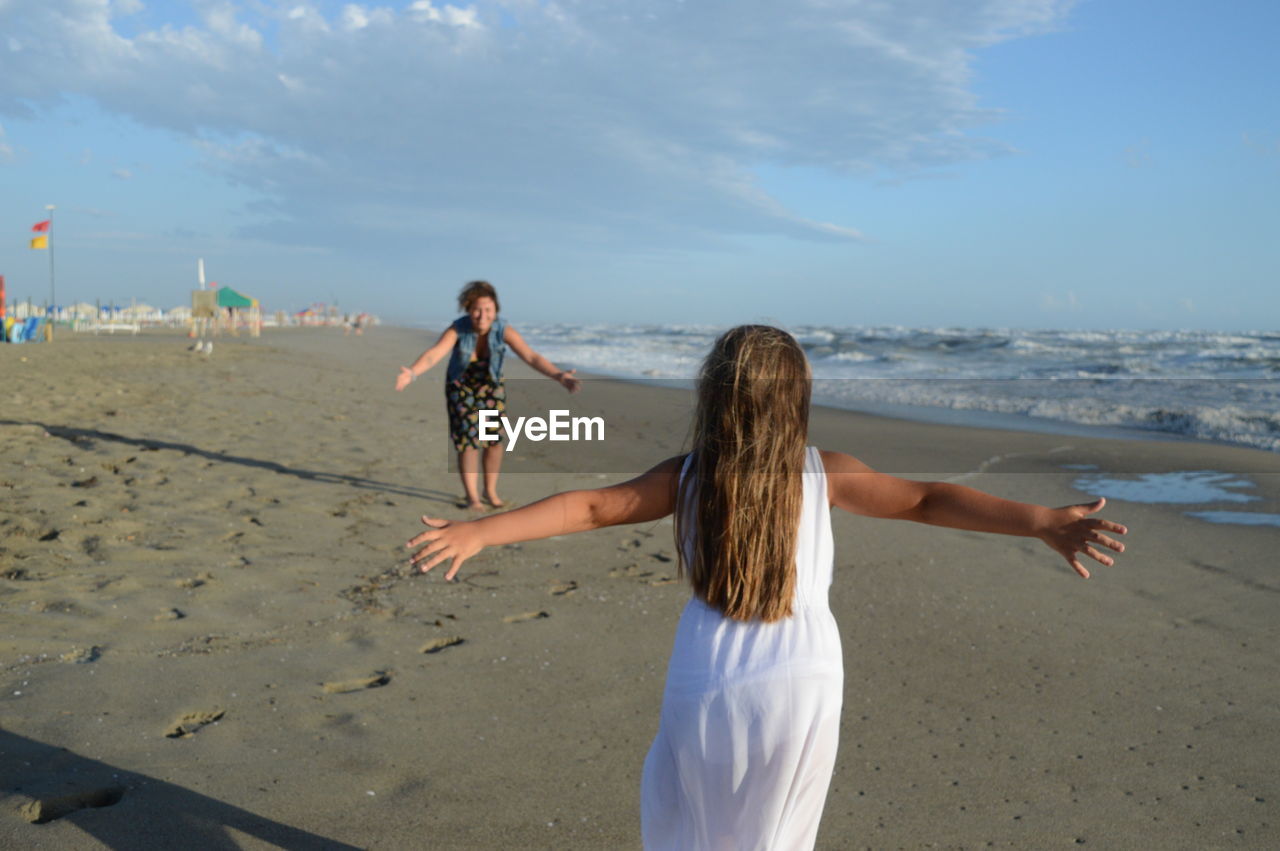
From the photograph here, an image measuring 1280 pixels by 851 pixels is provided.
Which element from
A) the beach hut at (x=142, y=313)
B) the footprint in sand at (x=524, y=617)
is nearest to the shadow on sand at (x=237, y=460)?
the footprint in sand at (x=524, y=617)

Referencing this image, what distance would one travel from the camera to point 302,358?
21.6m

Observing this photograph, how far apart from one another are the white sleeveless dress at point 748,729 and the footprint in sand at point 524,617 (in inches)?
Result: 103

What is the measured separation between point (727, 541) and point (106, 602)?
3.66m

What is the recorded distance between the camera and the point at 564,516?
196 centimetres

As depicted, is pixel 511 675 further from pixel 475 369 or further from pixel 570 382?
pixel 475 369

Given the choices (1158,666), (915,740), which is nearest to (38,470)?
(915,740)

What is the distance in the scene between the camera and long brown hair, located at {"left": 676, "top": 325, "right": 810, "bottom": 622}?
1.75 m

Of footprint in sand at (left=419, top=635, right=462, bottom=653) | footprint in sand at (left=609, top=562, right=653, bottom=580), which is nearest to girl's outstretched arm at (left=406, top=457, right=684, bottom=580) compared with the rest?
footprint in sand at (left=419, top=635, right=462, bottom=653)

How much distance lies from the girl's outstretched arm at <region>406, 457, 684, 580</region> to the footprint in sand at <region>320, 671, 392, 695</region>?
180 centimetres

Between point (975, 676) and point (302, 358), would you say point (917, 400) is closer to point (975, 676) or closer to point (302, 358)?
point (975, 676)

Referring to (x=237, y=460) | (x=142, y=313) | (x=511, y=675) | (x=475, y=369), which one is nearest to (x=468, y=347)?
(x=475, y=369)

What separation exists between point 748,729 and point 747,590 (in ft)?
0.87

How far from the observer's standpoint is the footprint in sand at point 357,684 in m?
3.45

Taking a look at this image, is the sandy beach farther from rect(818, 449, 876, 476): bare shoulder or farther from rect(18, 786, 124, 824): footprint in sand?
rect(818, 449, 876, 476): bare shoulder
